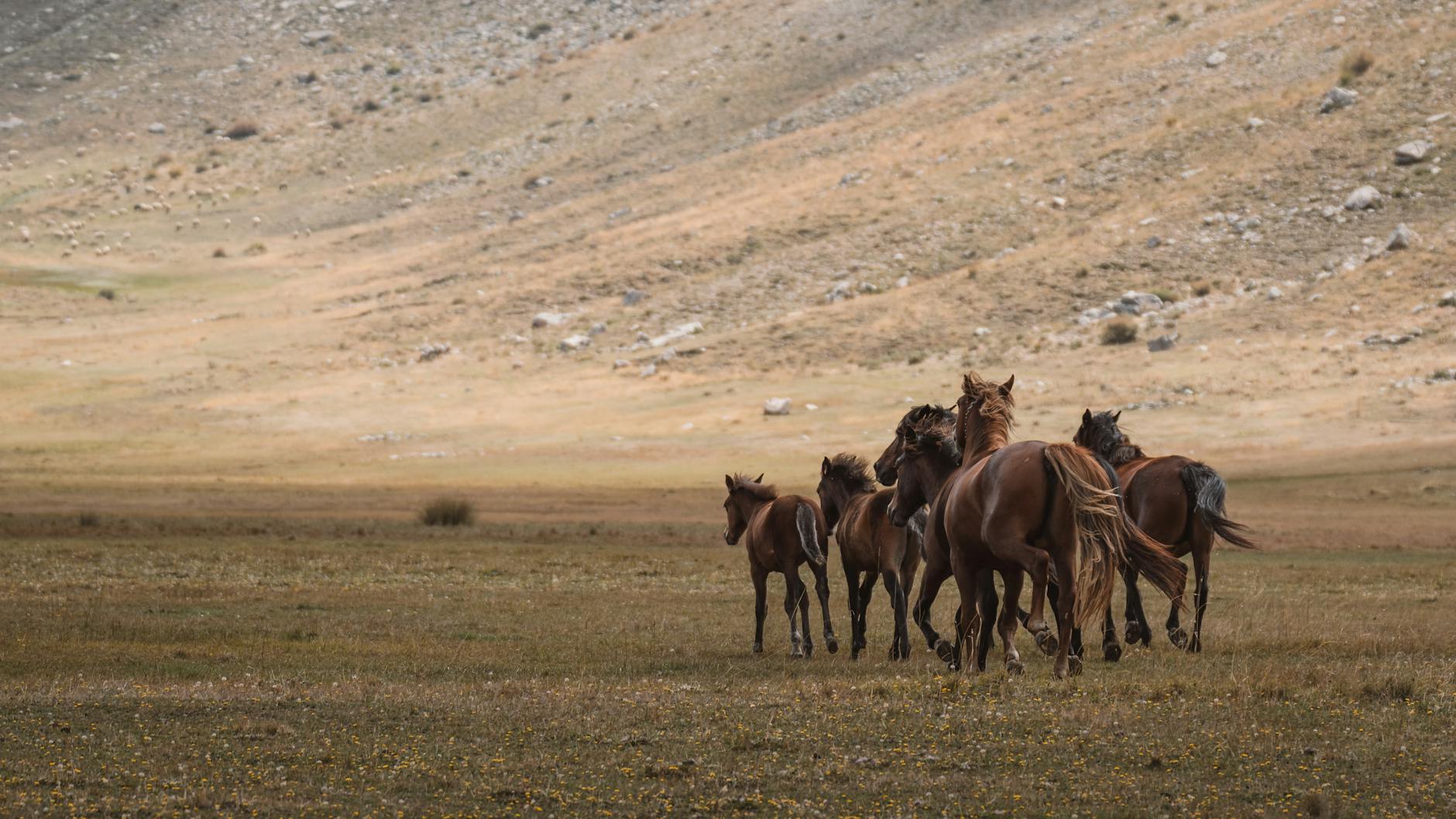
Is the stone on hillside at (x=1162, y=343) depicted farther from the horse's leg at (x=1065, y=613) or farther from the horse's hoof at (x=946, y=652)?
the horse's leg at (x=1065, y=613)

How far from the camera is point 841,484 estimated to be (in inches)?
738

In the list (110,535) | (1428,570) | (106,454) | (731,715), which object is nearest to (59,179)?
(106,454)

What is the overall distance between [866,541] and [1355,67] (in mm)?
84031

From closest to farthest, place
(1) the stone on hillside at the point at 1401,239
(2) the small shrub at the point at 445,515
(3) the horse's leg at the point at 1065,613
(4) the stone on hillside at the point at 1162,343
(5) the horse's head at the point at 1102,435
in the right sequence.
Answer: (3) the horse's leg at the point at 1065,613 < (5) the horse's head at the point at 1102,435 < (2) the small shrub at the point at 445,515 < (4) the stone on hillside at the point at 1162,343 < (1) the stone on hillside at the point at 1401,239

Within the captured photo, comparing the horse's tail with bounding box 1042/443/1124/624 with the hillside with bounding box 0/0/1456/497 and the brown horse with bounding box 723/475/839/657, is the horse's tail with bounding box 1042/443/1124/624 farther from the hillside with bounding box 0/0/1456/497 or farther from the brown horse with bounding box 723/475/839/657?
the hillside with bounding box 0/0/1456/497

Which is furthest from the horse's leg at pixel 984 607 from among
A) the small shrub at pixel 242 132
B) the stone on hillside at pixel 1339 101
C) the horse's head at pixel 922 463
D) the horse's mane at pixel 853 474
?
the small shrub at pixel 242 132

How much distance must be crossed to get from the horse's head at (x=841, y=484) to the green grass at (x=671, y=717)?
167cm

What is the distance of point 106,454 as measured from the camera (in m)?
61.1

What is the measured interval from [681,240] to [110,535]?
60.2m

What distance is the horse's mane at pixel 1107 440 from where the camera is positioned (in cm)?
1894

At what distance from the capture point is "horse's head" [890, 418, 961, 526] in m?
15.9

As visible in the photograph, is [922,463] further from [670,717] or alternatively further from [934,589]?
[670,717]

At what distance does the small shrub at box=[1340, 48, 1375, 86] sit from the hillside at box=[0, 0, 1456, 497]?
1.70 ft

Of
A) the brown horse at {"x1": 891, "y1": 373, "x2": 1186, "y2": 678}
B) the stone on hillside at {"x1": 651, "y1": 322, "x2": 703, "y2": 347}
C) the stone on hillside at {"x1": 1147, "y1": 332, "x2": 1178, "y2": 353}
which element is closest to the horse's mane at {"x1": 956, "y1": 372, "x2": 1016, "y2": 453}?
the brown horse at {"x1": 891, "y1": 373, "x2": 1186, "y2": 678}
